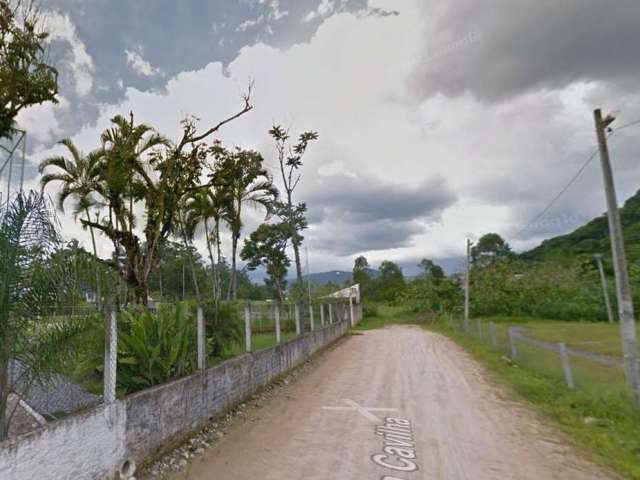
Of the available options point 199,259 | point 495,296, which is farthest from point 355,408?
point 199,259

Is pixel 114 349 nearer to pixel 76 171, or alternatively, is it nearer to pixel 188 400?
pixel 188 400

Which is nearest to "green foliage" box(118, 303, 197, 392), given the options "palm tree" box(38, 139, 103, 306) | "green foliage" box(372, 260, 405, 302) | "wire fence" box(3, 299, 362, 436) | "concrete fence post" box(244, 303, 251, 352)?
"wire fence" box(3, 299, 362, 436)

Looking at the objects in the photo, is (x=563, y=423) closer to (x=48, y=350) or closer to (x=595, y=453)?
(x=595, y=453)

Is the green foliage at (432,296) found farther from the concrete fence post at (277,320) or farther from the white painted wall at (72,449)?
the white painted wall at (72,449)

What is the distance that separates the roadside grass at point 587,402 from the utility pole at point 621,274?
1.61 ft

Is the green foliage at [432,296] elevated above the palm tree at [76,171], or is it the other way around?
the palm tree at [76,171]

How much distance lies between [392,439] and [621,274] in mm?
4440

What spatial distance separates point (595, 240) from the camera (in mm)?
48562

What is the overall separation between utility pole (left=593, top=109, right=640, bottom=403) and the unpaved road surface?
153 centimetres

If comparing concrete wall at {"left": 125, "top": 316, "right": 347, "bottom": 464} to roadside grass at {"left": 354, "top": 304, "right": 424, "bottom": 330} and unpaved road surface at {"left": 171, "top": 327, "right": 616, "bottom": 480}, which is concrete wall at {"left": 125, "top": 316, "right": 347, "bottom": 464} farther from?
roadside grass at {"left": 354, "top": 304, "right": 424, "bottom": 330}

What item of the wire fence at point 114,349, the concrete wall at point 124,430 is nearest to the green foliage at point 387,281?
the wire fence at point 114,349

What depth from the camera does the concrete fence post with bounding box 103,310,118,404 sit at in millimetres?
3582

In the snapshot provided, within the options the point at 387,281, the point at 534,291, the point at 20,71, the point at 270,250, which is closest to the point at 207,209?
the point at 20,71

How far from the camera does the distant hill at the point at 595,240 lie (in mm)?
40728
